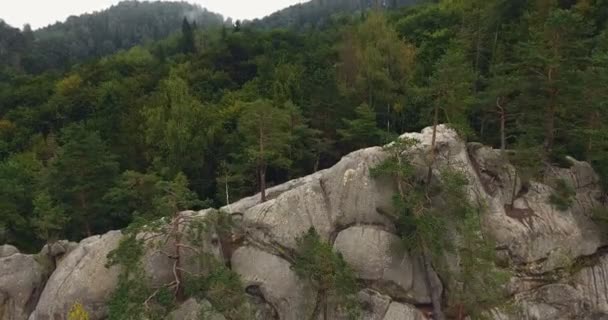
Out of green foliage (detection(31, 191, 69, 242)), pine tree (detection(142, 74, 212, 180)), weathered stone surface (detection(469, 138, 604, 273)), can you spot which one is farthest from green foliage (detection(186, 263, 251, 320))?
pine tree (detection(142, 74, 212, 180))

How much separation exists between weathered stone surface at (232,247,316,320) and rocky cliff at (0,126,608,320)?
44 mm

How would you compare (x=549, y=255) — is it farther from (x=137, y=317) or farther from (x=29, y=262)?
(x=29, y=262)

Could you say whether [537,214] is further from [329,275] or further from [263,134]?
[263,134]

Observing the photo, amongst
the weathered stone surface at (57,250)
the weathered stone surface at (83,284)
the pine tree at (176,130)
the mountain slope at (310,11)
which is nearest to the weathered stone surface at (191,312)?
the weathered stone surface at (83,284)

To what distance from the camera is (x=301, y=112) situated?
3173cm

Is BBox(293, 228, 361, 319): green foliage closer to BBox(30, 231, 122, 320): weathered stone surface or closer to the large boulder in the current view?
the large boulder

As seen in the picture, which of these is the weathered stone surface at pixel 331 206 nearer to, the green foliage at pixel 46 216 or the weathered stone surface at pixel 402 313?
the weathered stone surface at pixel 402 313

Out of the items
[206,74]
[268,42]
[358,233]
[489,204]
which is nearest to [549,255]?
[489,204]

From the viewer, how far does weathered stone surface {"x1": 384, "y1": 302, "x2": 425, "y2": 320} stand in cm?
1983

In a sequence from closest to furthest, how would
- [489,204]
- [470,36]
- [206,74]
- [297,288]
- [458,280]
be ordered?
1. [458,280]
2. [297,288]
3. [489,204]
4. [470,36]
5. [206,74]

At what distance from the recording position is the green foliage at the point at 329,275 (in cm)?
1830

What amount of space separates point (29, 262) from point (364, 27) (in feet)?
96.3

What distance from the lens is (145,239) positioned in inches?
752

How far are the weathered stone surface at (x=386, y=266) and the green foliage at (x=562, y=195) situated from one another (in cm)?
777
